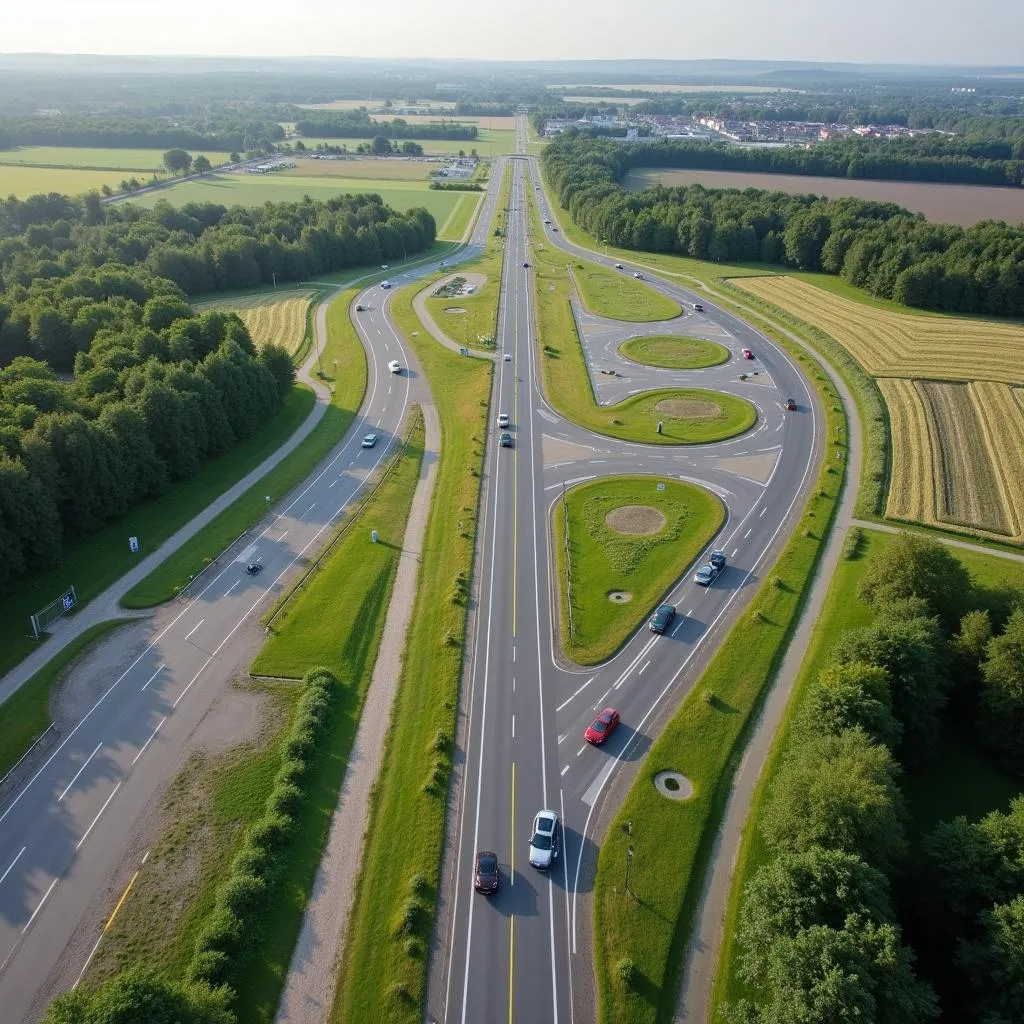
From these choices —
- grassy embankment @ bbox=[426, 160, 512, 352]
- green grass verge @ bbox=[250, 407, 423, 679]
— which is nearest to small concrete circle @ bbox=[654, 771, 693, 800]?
green grass verge @ bbox=[250, 407, 423, 679]

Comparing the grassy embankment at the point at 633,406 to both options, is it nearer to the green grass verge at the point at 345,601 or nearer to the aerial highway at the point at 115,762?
the green grass verge at the point at 345,601

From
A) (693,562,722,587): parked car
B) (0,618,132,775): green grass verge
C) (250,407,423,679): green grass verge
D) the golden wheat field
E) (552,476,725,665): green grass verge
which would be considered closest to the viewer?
(0,618,132,775): green grass verge

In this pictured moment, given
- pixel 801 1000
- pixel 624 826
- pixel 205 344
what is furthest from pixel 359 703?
pixel 205 344

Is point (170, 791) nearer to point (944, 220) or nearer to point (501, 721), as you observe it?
point (501, 721)

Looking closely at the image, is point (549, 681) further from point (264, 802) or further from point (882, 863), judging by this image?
point (882, 863)

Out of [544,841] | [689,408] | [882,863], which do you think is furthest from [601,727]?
[689,408]

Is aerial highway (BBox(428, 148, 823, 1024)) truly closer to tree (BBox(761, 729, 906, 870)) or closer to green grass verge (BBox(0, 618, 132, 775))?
tree (BBox(761, 729, 906, 870))

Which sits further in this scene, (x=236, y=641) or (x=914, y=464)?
(x=914, y=464)
